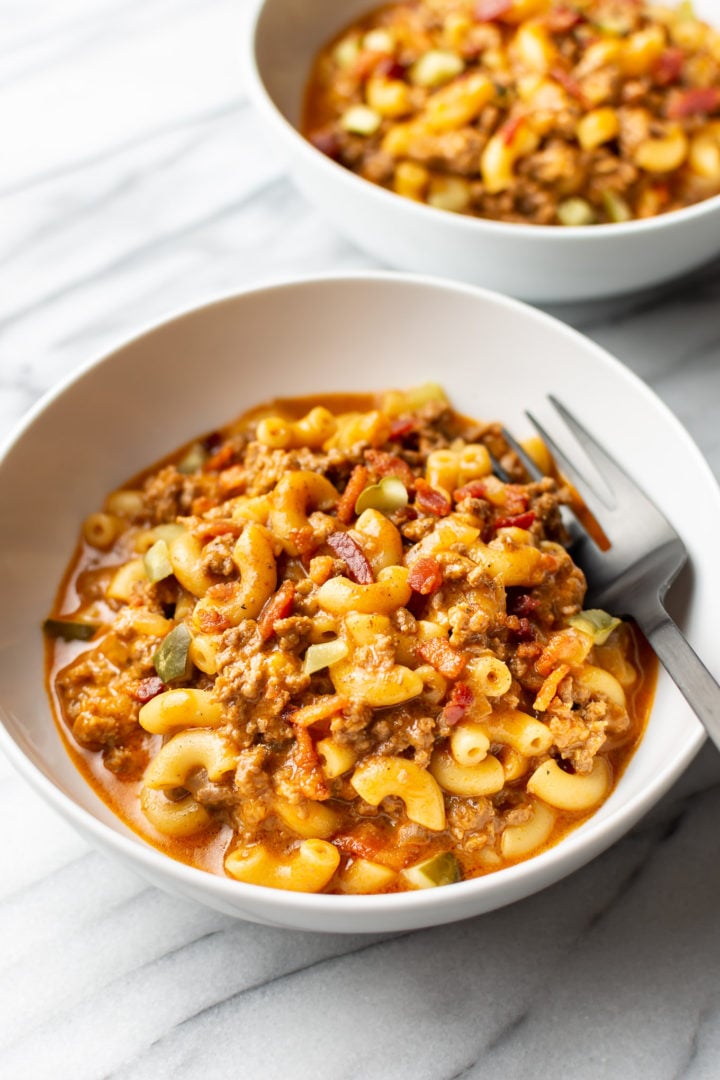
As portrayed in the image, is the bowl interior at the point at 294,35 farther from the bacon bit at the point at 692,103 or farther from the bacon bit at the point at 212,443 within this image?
the bacon bit at the point at 212,443

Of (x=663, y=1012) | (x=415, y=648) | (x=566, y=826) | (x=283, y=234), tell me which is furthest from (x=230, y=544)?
(x=283, y=234)

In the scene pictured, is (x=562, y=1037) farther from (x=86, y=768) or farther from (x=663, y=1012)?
(x=86, y=768)

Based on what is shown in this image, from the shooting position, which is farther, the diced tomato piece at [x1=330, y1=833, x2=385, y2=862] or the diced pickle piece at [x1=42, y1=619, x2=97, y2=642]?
the diced pickle piece at [x1=42, y1=619, x2=97, y2=642]

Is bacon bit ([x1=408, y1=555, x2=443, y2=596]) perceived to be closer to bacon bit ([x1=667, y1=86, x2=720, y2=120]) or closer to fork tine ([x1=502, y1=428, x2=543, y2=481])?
fork tine ([x1=502, y1=428, x2=543, y2=481])

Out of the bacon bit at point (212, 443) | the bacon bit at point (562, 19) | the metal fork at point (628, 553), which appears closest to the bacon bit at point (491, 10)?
the bacon bit at point (562, 19)

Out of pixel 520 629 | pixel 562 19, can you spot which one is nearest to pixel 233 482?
pixel 520 629

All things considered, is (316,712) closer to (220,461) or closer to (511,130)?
(220,461)

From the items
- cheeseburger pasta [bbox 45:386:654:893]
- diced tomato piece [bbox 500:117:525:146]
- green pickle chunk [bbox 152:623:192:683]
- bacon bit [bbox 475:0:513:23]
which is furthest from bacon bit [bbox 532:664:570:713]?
bacon bit [bbox 475:0:513:23]
